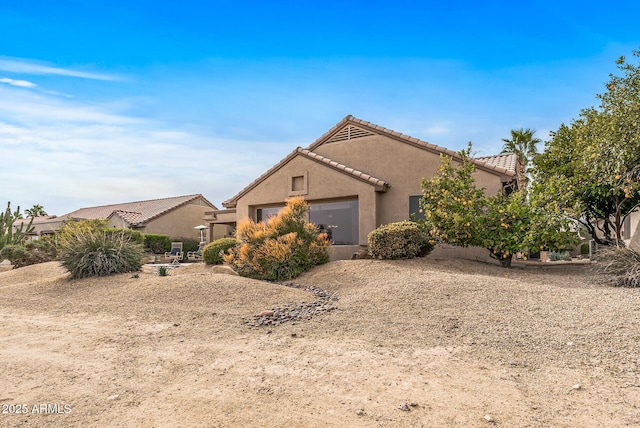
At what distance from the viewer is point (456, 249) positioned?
1559 centimetres

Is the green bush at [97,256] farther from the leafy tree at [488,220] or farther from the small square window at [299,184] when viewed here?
the leafy tree at [488,220]

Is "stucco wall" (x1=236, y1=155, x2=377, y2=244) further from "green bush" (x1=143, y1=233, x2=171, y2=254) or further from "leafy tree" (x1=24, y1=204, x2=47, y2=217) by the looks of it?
"leafy tree" (x1=24, y1=204, x2=47, y2=217)

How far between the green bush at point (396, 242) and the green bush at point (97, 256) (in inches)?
303

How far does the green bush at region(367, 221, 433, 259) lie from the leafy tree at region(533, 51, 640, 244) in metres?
4.05

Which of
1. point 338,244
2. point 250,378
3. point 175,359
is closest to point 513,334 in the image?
point 250,378

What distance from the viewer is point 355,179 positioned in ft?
54.8

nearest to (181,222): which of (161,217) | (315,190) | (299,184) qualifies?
(161,217)

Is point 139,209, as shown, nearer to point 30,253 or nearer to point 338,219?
point 30,253

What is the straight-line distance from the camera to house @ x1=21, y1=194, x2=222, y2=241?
34.0 meters

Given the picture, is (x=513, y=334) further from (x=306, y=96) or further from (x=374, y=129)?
(x=374, y=129)

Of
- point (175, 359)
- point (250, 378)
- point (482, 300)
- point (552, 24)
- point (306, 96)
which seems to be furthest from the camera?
point (306, 96)

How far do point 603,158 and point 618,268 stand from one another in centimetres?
336

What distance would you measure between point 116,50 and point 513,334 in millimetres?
13065

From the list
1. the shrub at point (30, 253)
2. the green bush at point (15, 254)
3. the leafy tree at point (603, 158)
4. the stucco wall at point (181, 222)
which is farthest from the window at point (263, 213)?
the stucco wall at point (181, 222)
